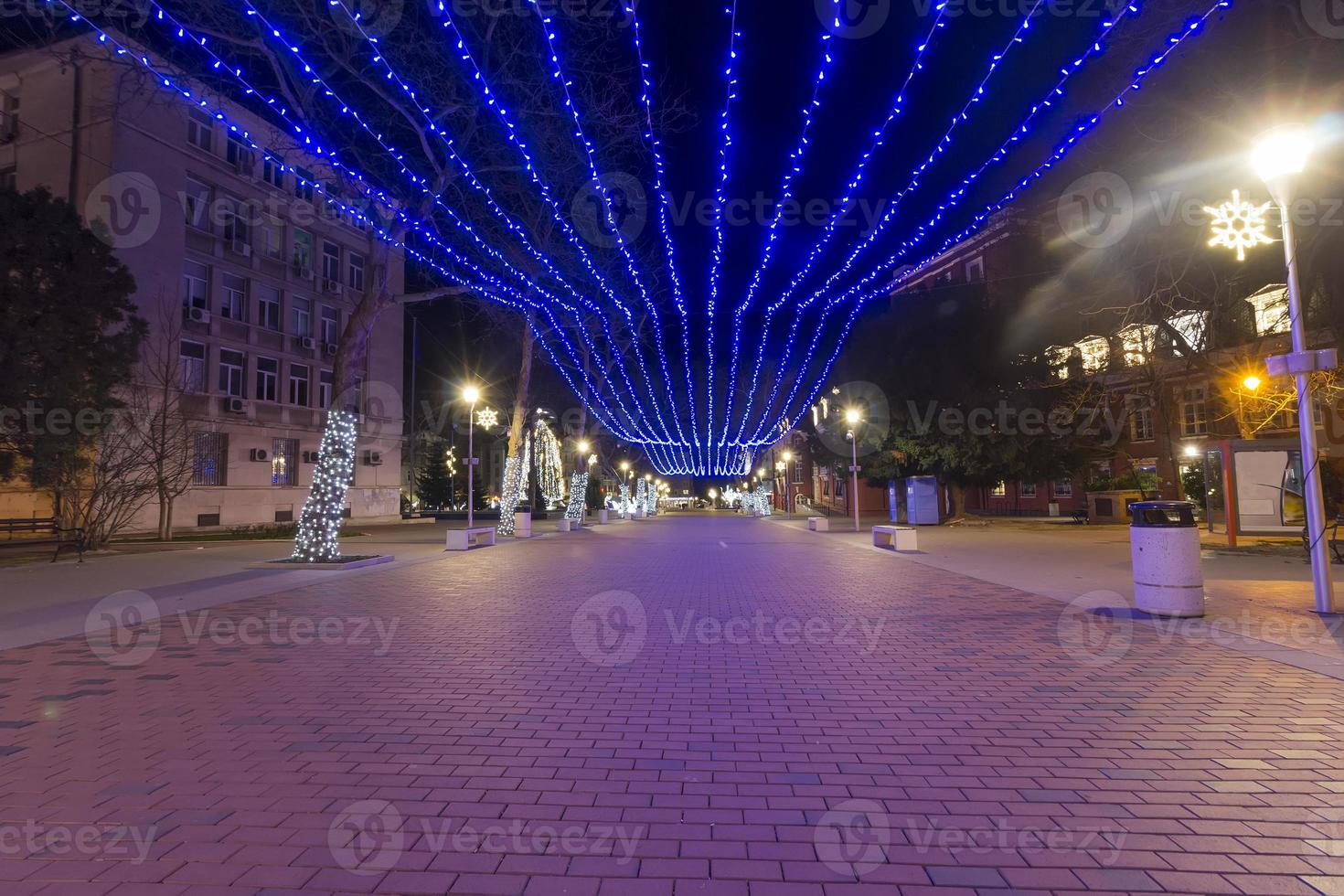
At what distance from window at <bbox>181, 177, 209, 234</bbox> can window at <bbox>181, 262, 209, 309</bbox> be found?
152 cm

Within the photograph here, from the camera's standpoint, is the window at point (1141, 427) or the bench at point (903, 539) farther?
the window at point (1141, 427)

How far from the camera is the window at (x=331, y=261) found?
116ft

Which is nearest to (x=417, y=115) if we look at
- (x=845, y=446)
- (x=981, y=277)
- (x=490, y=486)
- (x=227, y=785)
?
(x=227, y=785)

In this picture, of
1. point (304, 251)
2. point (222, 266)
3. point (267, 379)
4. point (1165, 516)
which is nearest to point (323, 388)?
point (267, 379)

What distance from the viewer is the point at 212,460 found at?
2916 centimetres

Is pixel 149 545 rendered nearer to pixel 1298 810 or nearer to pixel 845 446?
pixel 1298 810

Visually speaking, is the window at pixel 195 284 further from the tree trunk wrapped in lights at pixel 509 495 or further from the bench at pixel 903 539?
the bench at pixel 903 539

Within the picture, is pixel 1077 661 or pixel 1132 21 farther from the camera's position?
pixel 1132 21

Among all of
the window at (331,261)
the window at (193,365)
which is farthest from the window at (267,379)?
the window at (331,261)

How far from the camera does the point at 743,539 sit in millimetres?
25516

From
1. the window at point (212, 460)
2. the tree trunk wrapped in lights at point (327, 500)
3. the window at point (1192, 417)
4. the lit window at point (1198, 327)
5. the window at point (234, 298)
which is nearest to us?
the tree trunk wrapped in lights at point (327, 500)

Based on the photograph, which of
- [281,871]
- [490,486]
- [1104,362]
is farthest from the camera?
[490,486]

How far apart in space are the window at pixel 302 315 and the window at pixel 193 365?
4.96m

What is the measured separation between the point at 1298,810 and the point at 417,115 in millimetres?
17498
